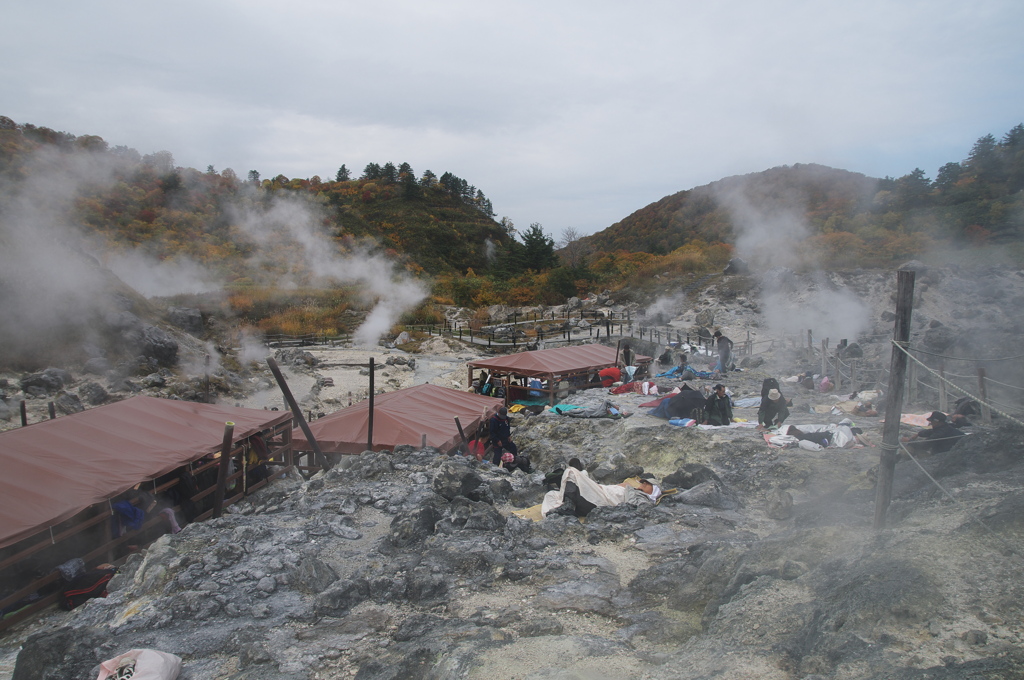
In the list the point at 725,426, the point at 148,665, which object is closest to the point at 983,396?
the point at 725,426

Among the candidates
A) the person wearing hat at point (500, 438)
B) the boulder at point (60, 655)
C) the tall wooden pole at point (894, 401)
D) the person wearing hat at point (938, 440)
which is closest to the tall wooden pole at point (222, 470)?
the boulder at point (60, 655)

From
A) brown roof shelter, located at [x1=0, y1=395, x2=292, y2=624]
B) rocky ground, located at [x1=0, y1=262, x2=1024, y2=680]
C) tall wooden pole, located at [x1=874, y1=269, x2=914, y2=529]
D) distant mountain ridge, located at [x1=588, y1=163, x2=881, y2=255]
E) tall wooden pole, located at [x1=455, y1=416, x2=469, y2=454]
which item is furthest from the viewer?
distant mountain ridge, located at [x1=588, y1=163, x2=881, y2=255]

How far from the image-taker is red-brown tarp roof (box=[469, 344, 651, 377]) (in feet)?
51.8

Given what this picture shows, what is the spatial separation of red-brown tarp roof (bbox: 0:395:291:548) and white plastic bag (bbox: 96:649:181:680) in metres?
2.02

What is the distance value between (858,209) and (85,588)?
2127 inches

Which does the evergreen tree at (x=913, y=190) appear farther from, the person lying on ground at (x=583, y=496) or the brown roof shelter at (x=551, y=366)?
the person lying on ground at (x=583, y=496)

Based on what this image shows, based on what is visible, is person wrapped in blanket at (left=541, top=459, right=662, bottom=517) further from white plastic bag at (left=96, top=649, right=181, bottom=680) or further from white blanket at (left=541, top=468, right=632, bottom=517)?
white plastic bag at (left=96, top=649, right=181, bottom=680)

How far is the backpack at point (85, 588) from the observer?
4.89 meters

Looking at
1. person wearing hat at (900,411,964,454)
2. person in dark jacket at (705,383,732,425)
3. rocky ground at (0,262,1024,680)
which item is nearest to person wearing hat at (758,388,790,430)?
person in dark jacket at (705,383,732,425)

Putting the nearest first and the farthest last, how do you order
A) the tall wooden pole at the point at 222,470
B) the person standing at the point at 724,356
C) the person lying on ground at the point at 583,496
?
the person lying on ground at the point at 583,496 < the tall wooden pole at the point at 222,470 < the person standing at the point at 724,356

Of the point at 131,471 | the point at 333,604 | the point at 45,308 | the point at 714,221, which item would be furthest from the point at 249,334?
the point at 714,221

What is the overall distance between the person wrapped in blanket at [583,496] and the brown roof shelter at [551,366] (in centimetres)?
868

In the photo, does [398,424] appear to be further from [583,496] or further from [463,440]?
[583,496]

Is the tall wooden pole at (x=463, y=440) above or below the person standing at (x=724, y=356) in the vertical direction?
below
